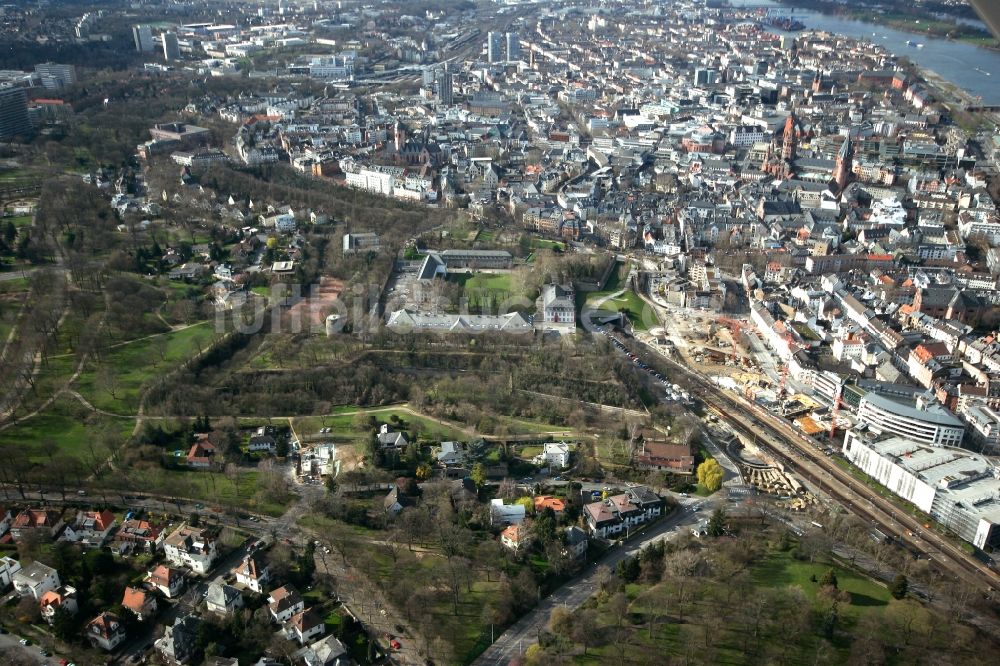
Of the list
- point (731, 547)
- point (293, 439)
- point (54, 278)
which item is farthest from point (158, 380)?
point (731, 547)

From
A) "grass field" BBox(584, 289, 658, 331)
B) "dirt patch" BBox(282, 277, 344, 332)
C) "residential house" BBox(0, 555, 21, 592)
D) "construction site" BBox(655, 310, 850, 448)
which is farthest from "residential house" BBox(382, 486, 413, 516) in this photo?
"grass field" BBox(584, 289, 658, 331)

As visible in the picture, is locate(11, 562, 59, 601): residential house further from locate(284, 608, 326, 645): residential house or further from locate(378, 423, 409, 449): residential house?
locate(378, 423, 409, 449): residential house

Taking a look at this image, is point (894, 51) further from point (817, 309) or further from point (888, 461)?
point (888, 461)

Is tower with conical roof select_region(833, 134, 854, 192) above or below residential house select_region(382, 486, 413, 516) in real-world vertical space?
above

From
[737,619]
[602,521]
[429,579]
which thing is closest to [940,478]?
[737,619]

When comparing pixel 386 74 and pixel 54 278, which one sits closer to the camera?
pixel 54 278

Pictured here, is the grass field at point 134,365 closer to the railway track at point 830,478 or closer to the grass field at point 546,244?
the grass field at point 546,244

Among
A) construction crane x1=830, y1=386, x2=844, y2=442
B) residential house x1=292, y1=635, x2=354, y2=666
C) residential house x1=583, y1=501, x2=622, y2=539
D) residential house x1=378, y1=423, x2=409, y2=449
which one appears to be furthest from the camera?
construction crane x1=830, y1=386, x2=844, y2=442
